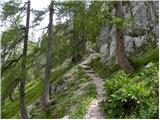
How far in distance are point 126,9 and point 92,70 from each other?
641 cm

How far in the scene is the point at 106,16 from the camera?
20234 millimetres

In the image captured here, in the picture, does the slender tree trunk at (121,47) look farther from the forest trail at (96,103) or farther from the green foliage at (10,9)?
the green foliage at (10,9)

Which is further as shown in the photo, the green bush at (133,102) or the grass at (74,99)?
the grass at (74,99)

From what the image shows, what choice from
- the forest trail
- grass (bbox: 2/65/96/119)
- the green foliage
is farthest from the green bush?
the green foliage

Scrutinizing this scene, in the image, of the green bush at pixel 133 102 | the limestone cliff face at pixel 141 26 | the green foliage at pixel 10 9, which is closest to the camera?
the green bush at pixel 133 102

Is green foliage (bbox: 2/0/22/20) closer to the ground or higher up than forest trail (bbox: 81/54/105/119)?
higher up

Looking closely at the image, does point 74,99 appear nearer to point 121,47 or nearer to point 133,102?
point 121,47

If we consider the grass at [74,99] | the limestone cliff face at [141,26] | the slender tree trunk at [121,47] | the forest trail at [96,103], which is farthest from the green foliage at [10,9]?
the limestone cliff face at [141,26]

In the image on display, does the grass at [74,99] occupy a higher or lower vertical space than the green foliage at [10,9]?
lower

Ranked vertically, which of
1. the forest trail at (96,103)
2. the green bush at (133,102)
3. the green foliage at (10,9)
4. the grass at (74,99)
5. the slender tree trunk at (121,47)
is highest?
the green foliage at (10,9)

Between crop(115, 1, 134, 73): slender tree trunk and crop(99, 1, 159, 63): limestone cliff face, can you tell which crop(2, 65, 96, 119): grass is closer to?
crop(115, 1, 134, 73): slender tree trunk

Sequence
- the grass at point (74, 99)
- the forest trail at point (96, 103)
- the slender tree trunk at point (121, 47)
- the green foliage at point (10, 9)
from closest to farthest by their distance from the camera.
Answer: the forest trail at point (96, 103), the grass at point (74, 99), the slender tree trunk at point (121, 47), the green foliage at point (10, 9)

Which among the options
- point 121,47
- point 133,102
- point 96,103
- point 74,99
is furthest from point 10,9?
point 133,102

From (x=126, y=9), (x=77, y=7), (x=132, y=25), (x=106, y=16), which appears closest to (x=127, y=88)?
(x=106, y=16)
